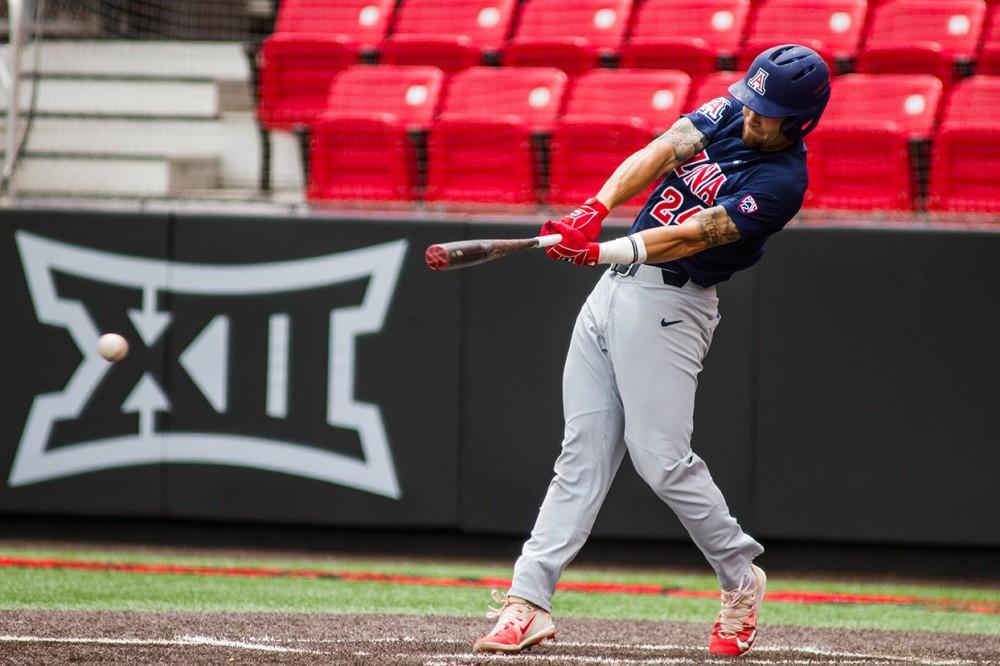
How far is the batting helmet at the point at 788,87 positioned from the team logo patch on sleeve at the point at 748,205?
24 centimetres

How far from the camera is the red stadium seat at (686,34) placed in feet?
27.1

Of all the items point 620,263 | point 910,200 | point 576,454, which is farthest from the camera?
point 910,200

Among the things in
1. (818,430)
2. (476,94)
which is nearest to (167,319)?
(476,94)

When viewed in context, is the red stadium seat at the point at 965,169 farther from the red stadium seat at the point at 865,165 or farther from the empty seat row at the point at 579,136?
the red stadium seat at the point at 865,165

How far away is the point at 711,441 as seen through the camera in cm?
616

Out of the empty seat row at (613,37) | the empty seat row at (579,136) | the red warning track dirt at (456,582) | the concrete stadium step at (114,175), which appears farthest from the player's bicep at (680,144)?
the empty seat row at (613,37)

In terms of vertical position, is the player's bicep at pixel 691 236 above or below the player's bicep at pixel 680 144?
below

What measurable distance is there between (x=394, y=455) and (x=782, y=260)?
77.7 inches

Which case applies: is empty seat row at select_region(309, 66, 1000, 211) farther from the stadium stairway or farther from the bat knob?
the bat knob

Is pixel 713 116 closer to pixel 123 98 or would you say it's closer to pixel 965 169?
pixel 965 169

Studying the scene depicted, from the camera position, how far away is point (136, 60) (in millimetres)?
8641

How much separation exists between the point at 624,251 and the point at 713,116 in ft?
2.11

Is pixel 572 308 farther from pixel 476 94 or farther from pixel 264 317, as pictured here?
pixel 476 94

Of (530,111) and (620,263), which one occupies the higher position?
(530,111)
